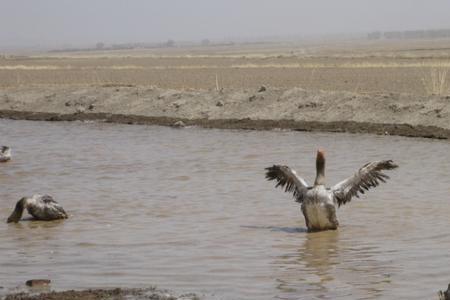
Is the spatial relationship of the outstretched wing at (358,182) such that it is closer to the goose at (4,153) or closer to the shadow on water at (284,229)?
the shadow on water at (284,229)

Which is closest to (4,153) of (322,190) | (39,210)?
(39,210)

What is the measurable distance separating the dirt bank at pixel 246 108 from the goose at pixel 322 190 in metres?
9.44

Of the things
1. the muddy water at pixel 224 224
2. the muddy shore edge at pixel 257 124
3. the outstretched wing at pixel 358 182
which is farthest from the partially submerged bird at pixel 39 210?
the muddy shore edge at pixel 257 124

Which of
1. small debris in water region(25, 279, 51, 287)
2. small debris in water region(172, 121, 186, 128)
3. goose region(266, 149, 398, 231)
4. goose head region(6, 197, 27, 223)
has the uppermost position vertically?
goose region(266, 149, 398, 231)

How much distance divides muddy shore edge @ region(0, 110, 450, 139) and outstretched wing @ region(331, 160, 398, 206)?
367 inches

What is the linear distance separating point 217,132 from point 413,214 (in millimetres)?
11666

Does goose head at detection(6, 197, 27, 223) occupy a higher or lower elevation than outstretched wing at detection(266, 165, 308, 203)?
lower

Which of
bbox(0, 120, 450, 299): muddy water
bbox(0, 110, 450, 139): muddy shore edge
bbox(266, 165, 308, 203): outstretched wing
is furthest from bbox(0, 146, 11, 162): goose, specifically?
bbox(266, 165, 308, 203): outstretched wing

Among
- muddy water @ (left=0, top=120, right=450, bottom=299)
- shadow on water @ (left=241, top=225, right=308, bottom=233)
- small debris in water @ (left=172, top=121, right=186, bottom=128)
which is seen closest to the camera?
muddy water @ (left=0, top=120, right=450, bottom=299)

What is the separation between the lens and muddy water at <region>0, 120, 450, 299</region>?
9.36 metres

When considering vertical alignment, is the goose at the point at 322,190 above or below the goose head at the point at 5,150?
above

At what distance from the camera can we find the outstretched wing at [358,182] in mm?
11539

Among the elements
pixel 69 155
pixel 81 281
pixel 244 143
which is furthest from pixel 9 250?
pixel 244 143

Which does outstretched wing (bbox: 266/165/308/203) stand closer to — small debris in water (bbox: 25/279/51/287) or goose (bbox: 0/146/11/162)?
small debris in water (bbox: 25/279/51/287)
